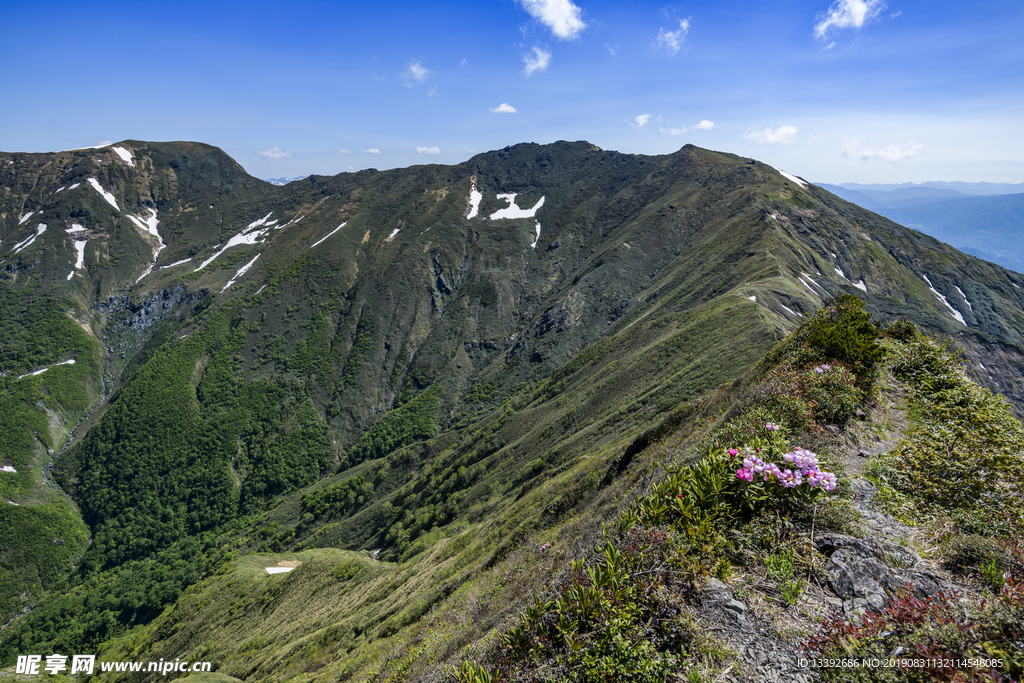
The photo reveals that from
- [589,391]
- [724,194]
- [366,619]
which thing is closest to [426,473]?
[589,391]

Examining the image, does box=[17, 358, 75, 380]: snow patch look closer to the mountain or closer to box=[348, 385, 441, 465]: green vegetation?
the mountain

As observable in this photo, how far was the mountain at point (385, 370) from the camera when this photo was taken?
63656 millimetres

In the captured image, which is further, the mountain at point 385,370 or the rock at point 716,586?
the mountain at point 385,370

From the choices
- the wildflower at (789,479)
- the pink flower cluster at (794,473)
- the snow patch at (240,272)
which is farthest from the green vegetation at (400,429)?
the wildflower at (789,479)

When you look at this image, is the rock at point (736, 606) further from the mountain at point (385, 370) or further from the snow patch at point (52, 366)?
the snow patch at point (52, 366)

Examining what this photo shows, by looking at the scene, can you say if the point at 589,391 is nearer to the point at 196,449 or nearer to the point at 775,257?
the point at 775,257

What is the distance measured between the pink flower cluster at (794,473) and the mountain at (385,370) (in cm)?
1742

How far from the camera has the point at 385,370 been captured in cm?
15912

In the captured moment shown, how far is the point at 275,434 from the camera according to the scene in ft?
460

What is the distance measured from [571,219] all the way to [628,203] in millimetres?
25296

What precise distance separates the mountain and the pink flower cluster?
1742 centimetres

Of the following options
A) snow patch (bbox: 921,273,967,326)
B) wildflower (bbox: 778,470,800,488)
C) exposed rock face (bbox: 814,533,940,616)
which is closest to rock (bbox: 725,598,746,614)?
exposed rock face (bbox: 814,533,940,616)

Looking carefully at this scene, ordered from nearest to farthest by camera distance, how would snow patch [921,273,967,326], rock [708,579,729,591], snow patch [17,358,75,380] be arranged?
rock [708,579,729,591], snow patch [921,273,967,326], snow patch [17,358,75,380]

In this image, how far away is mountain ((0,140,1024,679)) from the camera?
6366 centimetres
